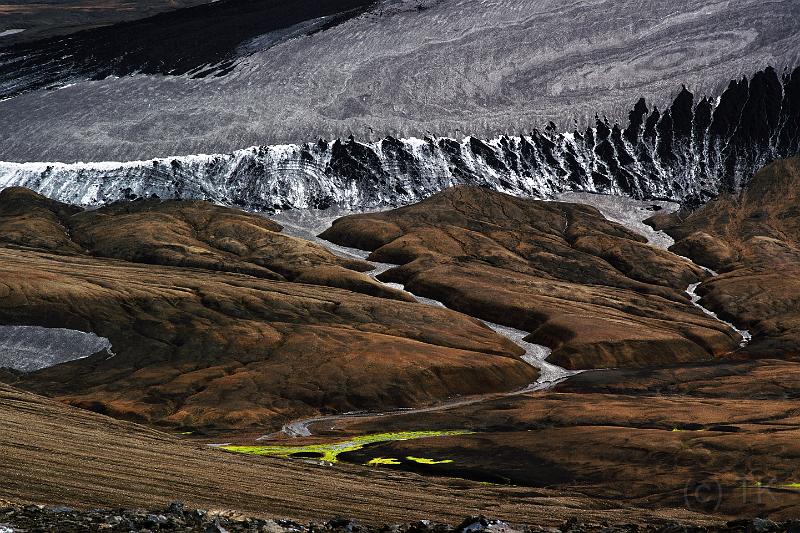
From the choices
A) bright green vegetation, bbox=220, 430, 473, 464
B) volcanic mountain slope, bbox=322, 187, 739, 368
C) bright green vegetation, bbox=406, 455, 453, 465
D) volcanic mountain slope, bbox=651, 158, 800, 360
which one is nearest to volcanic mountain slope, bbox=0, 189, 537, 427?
volcanic mountain slope, bbox=322, 187, 739, 368

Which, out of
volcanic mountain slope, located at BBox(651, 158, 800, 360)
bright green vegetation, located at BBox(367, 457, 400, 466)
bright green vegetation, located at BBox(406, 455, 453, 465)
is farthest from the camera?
volcanic mountain slope, located at BBox(651, 158, 800, 360)

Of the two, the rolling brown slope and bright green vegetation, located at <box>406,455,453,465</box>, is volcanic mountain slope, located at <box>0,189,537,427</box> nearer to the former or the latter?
bright green vegetation, located at <box>406,455,453,465</box>

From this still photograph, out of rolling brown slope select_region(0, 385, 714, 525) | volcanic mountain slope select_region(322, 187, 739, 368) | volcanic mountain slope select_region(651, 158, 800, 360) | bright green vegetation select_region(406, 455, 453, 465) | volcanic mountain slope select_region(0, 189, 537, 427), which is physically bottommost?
volcanic mountain slope select_region(651, 158, 800, 360)

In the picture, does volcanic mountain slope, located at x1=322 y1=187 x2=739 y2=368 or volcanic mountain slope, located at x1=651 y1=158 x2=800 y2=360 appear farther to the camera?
volcanic mountain slope, located at x1=651 y1=158 x2=800 y2=360

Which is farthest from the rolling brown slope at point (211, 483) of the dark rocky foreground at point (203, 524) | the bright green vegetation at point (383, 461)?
the bright green vegetation at point (383, 461)

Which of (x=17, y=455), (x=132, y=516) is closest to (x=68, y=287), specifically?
(x=17, y=455)

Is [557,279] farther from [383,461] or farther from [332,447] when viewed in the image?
[383,461]
